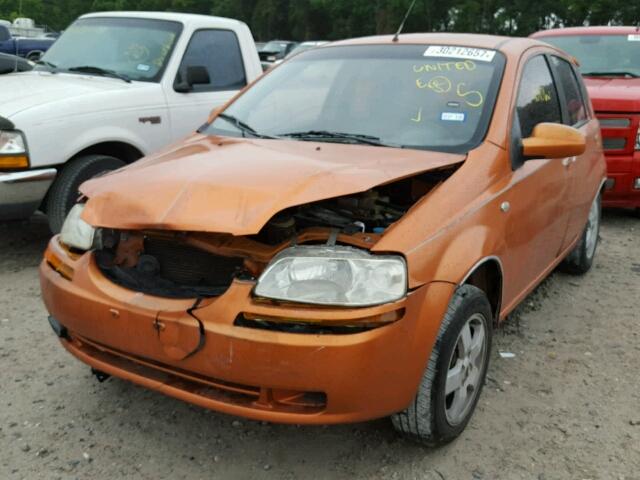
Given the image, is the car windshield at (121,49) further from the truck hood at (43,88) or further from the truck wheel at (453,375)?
the truck wheel at (453,375)

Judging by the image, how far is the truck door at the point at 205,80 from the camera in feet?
18.7

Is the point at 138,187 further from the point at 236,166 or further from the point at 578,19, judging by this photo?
the point at 578,19

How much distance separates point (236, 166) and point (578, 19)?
103 ft

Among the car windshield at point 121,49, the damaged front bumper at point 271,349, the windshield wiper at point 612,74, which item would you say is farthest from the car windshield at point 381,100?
the windshield wiper at point 612,74

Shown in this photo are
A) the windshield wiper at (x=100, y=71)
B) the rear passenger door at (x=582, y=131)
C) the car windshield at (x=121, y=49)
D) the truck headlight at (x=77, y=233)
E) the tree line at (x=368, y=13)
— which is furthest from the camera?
the tree line at (x=368, y=13)

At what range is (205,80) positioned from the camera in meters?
5.77

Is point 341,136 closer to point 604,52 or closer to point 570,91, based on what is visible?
point 570,91

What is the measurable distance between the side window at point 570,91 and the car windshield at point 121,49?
309 cm

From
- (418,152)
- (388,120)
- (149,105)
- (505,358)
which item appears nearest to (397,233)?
(418,152)

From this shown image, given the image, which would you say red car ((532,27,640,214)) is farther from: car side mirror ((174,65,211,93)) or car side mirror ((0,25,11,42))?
car side mirror ((0,25,11,42))

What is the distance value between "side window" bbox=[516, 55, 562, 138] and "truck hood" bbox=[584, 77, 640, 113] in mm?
2671

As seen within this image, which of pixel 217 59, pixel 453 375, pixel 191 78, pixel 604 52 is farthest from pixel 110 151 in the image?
pixel 604 52

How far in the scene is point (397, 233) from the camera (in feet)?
8.39

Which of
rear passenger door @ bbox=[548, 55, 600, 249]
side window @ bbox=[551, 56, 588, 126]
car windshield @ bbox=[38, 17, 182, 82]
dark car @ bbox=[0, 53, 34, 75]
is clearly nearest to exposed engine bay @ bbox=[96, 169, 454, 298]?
rear passenger door @ bbox=[548, 55, 600, 249]
